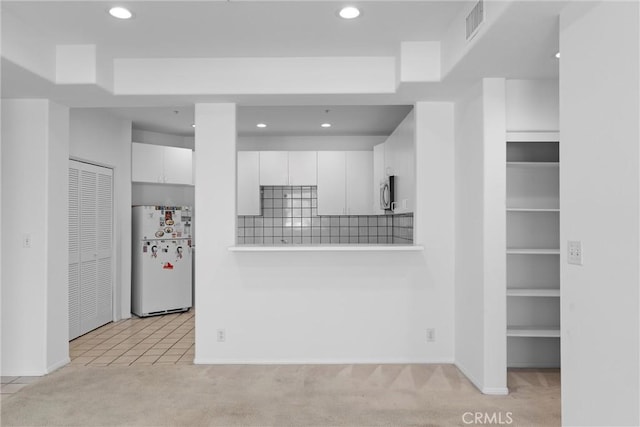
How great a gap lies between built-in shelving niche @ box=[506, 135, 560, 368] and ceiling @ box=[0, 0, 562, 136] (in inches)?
37.9

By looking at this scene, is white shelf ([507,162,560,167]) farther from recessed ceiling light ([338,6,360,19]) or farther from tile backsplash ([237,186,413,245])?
tile backsplash ([237,186,413,245])

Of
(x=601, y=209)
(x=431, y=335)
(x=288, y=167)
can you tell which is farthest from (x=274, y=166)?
(x=601, y=209)

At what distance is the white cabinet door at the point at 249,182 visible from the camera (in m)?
6.15

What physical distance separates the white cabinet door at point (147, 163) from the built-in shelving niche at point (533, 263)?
4.28 m

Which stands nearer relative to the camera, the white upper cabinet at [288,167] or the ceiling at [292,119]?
the ceiling at [292,119]

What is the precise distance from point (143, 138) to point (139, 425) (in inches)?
170

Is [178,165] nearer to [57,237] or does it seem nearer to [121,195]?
[121,195]

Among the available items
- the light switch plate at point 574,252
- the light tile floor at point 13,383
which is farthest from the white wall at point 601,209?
the light tile floor at point 13,383

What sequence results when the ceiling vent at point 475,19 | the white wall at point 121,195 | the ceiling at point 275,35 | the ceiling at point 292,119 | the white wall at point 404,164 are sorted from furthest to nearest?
the white wall at point 121,195, the ceiling at point 292,119, the white wall at point 404,164, the ceiling at point 275,35, the ceiling vent at point 475,19

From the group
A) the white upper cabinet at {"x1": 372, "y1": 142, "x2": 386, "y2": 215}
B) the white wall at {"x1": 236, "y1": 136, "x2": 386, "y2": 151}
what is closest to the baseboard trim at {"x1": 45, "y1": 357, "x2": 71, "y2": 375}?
the white wall at {"x1": 236, "y1": 136, "x2": 386, "y2": 151}

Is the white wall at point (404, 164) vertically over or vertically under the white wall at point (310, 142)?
under

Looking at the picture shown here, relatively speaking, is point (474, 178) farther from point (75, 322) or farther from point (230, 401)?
point (75, 322)

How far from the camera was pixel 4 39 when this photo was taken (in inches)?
109

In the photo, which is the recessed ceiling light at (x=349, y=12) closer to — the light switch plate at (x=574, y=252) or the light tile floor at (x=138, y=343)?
the light switch plate at (x=574, y=252)
